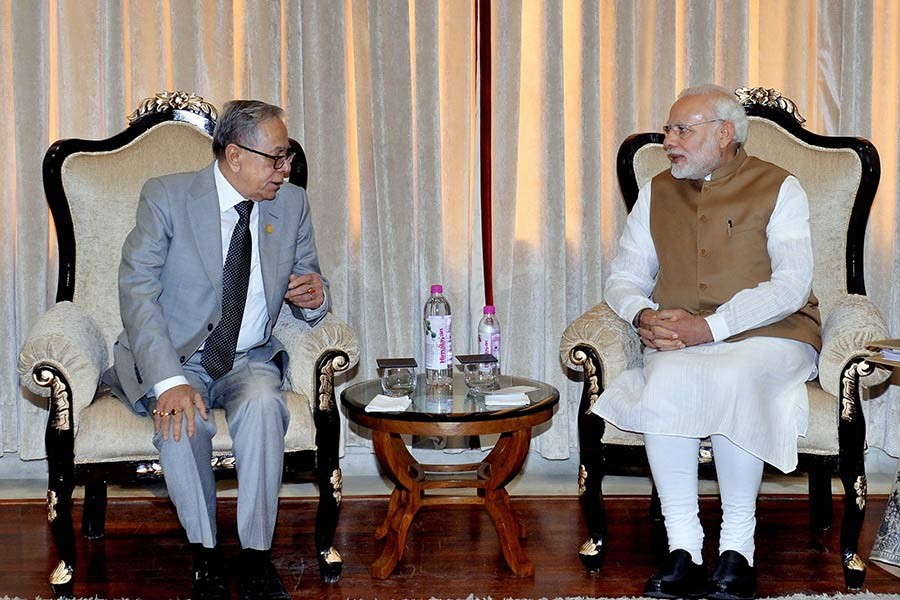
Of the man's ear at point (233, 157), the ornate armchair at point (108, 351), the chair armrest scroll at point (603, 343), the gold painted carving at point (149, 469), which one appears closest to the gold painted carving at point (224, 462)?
the ornate armchair at point (108, 351)

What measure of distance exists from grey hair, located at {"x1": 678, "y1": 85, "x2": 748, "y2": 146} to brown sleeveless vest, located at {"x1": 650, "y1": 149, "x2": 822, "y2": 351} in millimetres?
77

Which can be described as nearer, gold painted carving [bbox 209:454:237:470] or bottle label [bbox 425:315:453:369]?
gold painted carving [bbox 209:454:237:470]

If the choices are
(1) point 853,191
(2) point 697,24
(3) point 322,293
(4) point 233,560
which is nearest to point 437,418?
(3) point 322,293

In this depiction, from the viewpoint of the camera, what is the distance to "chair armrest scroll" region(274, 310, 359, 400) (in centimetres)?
291

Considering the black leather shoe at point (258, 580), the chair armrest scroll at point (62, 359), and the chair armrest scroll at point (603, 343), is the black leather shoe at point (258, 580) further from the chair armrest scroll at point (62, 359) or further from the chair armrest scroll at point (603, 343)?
the chair armrest scroll at point (603, 343)

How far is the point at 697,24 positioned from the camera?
378cm

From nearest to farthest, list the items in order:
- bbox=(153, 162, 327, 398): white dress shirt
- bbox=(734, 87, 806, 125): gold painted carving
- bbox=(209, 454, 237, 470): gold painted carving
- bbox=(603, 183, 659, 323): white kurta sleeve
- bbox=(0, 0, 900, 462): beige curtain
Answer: bbox=(209, 454, 237, 470): gold painted carving → bbox=(153, 162, 327, 398): white dress shirt → bbox=(603, 183, 659, 323): white kurta sleeve → bbox=(734, 87, 806, 125): gold painted carving → bbox=(0, 0, 900, 462): beige curtain

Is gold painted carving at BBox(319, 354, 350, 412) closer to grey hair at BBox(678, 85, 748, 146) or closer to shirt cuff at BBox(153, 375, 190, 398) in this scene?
shirt cuff at BBox(153, 375, 190, 398)

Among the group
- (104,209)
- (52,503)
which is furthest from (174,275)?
(52,503)

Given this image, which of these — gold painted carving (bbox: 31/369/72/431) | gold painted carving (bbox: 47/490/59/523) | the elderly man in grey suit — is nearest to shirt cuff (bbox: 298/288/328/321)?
the elderly man in grey suit

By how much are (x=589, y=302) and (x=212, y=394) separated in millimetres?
1592

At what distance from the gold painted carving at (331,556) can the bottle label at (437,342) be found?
60cm

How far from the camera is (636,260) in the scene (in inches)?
124

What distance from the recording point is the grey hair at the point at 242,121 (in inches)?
111
